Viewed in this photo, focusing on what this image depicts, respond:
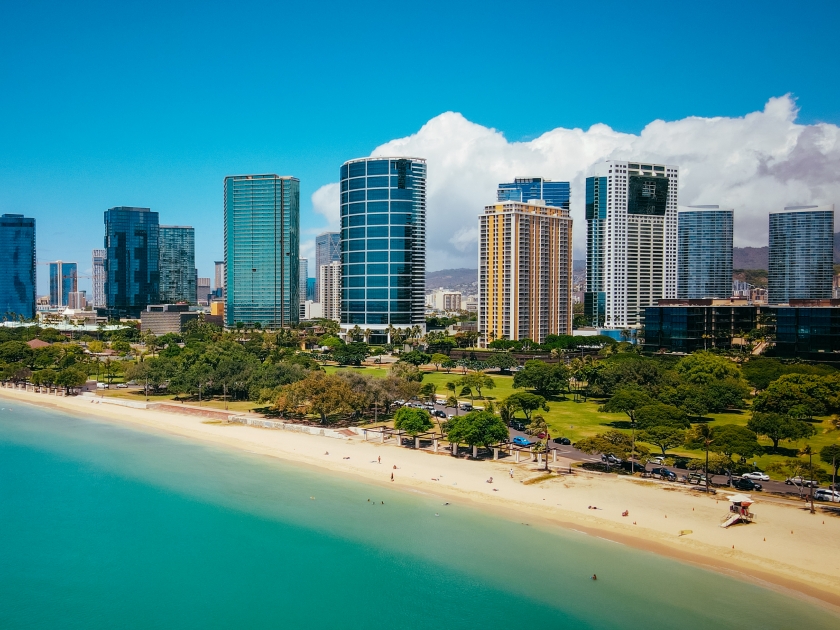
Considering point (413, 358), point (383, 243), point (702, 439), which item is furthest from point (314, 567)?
point (383, 243)

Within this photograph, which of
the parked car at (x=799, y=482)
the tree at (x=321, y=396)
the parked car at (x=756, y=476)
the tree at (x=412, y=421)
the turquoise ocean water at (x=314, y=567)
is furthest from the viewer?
the tree at (x=321, y=396)

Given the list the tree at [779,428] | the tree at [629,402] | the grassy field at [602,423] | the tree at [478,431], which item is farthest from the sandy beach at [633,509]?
the tree at [629,402]

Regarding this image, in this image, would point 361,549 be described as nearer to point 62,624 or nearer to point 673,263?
point 62,624

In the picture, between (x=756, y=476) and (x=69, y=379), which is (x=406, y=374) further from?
(x=69, y=379)

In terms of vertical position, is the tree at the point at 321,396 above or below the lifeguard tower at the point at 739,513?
above

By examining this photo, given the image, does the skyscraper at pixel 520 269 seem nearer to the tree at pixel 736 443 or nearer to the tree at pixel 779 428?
the tree at pixel 779 428

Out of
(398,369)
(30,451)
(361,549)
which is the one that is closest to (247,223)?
(398,369)

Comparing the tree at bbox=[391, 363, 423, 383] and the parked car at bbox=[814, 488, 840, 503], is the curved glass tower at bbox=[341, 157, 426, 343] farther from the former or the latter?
the parked car at bbox=[814, 488, 840, 503]
